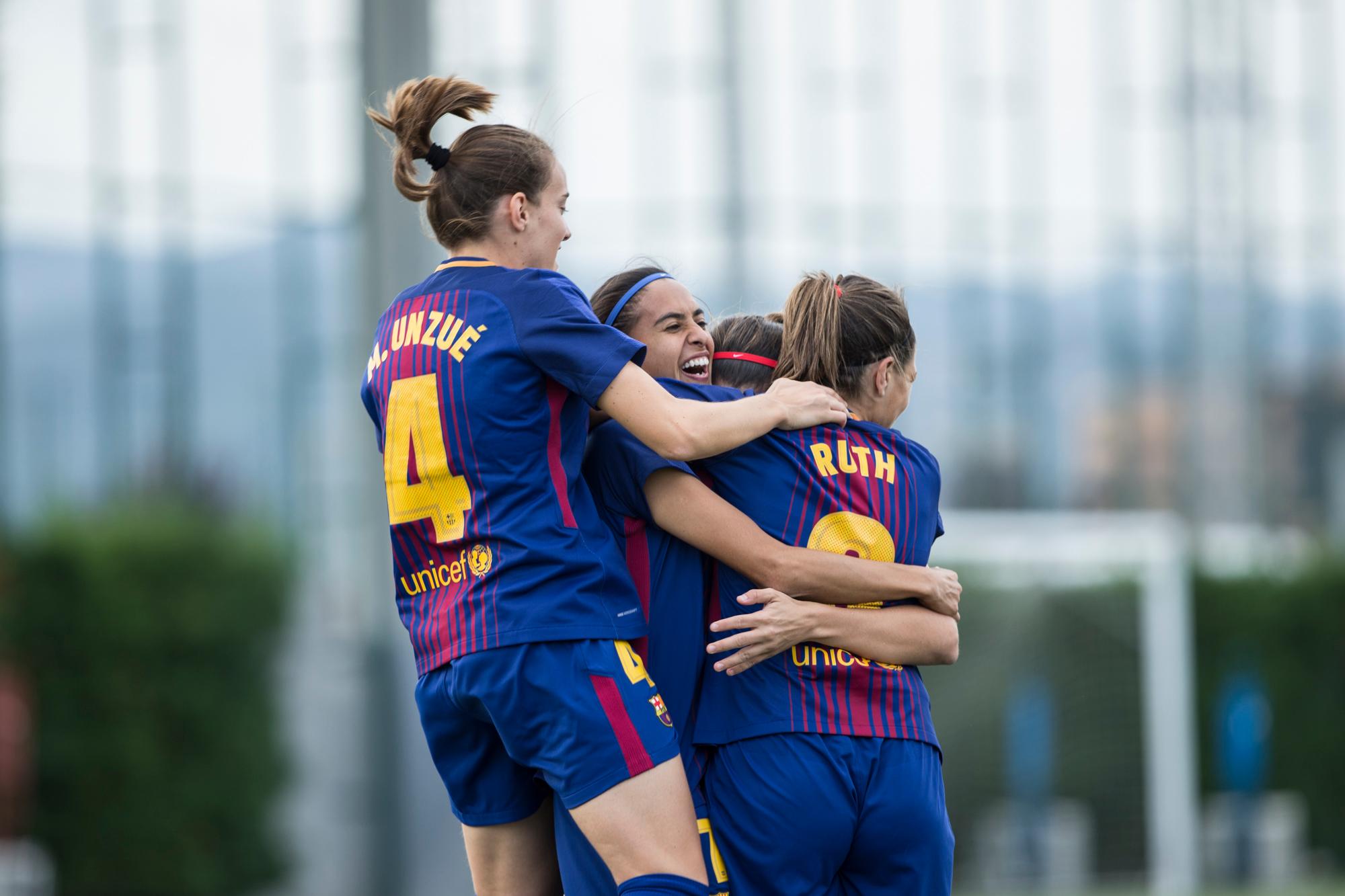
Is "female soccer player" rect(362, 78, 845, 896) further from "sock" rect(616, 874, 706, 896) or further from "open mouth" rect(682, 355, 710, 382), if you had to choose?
"open mouth" rect(682, 355, 710, 382)

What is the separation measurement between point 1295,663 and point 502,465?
1373cm

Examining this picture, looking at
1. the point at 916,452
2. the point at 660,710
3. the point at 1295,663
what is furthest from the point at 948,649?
the point at 1295,663

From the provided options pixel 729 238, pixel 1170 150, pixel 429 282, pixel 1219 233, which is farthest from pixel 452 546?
pixel 1170 150

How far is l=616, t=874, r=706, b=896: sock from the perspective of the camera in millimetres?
2574

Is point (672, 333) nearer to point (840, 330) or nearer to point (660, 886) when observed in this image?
point (840, 330)

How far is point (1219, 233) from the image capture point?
634 inches

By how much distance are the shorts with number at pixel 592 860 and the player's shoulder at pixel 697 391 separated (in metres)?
0.74

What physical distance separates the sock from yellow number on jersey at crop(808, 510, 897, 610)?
0.62 m

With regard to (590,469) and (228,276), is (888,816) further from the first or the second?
(228,276)

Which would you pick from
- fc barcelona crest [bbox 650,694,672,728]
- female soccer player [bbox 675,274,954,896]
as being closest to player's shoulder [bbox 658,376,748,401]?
female soccer player [bbox 675,274,954,896]

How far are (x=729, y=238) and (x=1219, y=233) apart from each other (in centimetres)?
680

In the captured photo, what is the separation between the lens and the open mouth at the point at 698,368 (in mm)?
3051

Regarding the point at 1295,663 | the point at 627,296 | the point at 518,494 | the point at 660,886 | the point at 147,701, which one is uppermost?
the point at 627,296

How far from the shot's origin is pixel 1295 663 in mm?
14641
